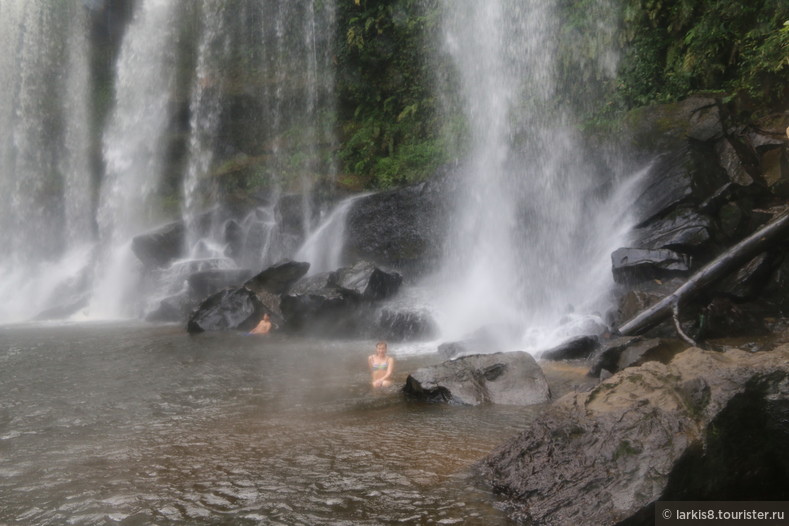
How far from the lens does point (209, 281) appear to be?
15.3m

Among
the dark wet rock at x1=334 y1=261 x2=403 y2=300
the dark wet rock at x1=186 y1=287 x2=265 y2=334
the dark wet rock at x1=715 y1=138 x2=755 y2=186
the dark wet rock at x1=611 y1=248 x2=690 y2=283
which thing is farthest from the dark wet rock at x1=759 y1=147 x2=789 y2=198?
the dark wet rock at x1=186 y1=287 x2=265 y2=334

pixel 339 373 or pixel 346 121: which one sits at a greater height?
pixel 346 121

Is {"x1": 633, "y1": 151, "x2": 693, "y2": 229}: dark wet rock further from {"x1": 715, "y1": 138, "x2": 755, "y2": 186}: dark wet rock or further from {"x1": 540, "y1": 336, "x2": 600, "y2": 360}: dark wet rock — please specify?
{"x1": 540, "y1": 336, "x2": 600, "y2": 360}: dark wet rock

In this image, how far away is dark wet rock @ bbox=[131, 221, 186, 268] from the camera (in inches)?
734

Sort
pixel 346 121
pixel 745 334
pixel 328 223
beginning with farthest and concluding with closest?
1. pixel 346 121
2. pixel 328 223
3. pixel 745 334

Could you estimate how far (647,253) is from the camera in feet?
31.4

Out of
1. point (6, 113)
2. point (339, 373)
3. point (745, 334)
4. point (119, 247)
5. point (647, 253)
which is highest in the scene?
point (6, 113)

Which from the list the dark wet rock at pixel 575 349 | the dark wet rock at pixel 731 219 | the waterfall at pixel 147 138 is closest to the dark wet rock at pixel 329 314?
the dark wet rock at pixel 575 349

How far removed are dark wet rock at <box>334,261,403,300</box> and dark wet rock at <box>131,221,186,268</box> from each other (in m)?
8.82

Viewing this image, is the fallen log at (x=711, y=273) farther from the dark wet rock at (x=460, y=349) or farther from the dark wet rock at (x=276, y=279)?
the dark wet rock at (x=276, y=279)

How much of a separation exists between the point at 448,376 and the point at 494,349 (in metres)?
3.23

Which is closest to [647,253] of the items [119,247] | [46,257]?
[119,247]

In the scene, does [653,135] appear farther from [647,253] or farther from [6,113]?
[6,113]

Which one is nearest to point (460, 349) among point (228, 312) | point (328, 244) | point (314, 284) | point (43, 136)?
point (314, 284)
